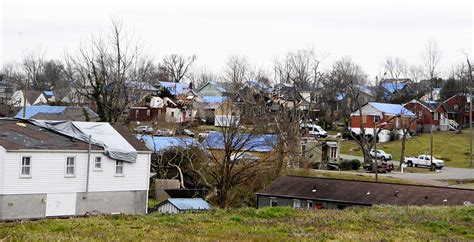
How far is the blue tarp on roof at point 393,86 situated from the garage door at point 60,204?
82.6 meters

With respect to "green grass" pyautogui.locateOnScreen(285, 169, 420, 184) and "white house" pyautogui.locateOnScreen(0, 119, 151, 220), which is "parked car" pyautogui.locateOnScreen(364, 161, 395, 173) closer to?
"green grass" pyautogui.locateOnScreen(285, 169, 420, 184)

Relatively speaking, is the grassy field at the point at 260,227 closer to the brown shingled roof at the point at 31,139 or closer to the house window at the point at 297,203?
the house window at the point at 297,203

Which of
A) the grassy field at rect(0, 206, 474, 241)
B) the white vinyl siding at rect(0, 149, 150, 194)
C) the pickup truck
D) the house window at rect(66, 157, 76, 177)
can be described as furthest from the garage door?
the pickup truck

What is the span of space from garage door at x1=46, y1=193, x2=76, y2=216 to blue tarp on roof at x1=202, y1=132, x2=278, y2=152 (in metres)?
9.00

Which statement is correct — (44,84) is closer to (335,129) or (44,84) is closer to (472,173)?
(335,129)

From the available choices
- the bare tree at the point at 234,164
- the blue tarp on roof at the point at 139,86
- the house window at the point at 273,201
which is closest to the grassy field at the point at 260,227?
the house window at the point at 273,201

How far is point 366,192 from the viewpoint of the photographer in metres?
30.8

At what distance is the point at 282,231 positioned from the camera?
42.1 feet

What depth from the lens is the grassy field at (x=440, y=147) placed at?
2571 inches

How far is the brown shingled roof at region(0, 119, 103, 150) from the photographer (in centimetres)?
3136

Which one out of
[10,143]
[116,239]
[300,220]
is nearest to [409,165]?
[10,143]

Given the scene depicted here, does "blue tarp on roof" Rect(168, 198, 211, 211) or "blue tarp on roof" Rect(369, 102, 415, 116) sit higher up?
"blue tarp on roof" Rect(369, 102, 415, 116)

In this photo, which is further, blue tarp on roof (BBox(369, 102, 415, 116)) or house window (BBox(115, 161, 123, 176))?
blue tarp on roof (BBox(369, 102, 415, 116))

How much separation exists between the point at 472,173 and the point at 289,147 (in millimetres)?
18082
